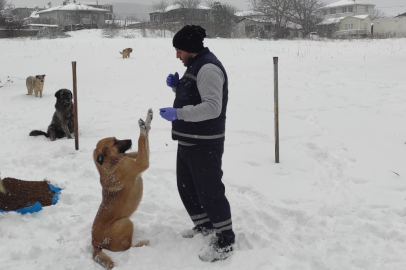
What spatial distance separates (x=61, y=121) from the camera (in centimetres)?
723

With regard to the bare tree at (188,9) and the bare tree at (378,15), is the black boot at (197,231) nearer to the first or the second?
the bare tree at (188,9)

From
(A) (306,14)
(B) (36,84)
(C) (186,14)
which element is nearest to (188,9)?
(C) (186,14)

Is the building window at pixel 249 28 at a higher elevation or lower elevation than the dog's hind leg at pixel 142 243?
higher

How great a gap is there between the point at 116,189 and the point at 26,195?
1.72 meters

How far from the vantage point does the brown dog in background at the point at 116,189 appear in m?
3.11

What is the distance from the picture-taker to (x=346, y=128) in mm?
6695

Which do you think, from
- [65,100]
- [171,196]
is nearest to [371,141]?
[171,196]

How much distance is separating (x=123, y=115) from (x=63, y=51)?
1096cm

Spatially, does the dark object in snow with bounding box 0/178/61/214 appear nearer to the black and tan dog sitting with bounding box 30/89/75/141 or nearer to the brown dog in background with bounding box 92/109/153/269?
the brown dog in background with bounding box 92/109/153/269

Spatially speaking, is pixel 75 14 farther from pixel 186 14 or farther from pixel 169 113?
pixel 169 113

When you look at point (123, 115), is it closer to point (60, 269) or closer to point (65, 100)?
point (65, 100)

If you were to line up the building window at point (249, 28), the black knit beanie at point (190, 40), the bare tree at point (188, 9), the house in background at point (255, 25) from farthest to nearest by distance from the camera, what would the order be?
the bare tree at point (188, 9) < the building window at point (249, 28) < the house in background at point (255, 25) < the black knit beanie at point (190, 40)

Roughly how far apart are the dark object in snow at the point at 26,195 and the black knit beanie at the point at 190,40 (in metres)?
2.43

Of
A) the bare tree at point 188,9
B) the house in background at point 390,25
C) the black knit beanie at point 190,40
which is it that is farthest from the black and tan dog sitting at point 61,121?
the house in background at point 390,25
